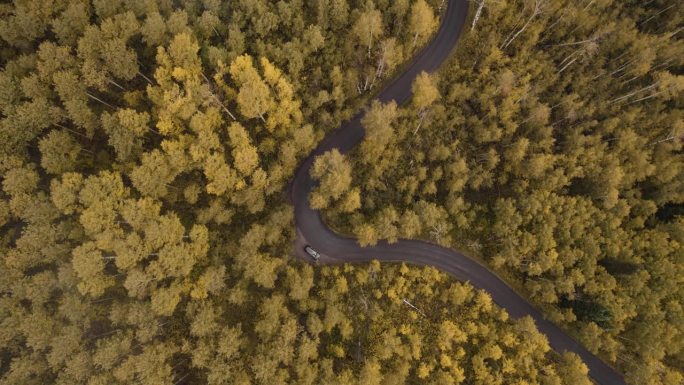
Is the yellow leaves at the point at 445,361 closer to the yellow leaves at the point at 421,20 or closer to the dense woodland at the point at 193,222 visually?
the dense woodland at the point at 193,222

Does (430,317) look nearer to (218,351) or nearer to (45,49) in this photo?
(218,351)

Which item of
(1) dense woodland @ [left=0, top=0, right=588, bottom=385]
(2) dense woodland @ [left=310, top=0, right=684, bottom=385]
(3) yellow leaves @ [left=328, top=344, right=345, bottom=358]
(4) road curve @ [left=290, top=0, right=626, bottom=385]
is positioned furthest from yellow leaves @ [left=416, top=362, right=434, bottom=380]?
(2) dense woodland @ [left=310, top=0, right=684, bottom=385]

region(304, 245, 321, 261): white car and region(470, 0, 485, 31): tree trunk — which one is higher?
region(470, 0, 485, 31): tree trunk

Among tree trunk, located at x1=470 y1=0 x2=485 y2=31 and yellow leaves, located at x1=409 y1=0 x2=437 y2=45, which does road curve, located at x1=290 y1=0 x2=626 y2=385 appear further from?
tree trunk, located at x1=470 y1=0 x2=485 y2=31

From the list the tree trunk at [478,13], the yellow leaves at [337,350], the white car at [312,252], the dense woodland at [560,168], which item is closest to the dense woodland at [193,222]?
the yellow leaves at [337,350]

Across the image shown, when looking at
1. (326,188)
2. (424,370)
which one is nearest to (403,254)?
(424,370)

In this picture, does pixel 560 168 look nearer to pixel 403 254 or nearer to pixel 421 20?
pixel 403 254

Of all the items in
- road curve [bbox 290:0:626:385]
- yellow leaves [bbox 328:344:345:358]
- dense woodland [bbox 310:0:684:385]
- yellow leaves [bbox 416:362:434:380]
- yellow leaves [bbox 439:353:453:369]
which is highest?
dense woodland [bbox 310:0:684:385]

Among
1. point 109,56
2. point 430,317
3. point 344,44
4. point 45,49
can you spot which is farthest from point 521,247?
point 45,49
